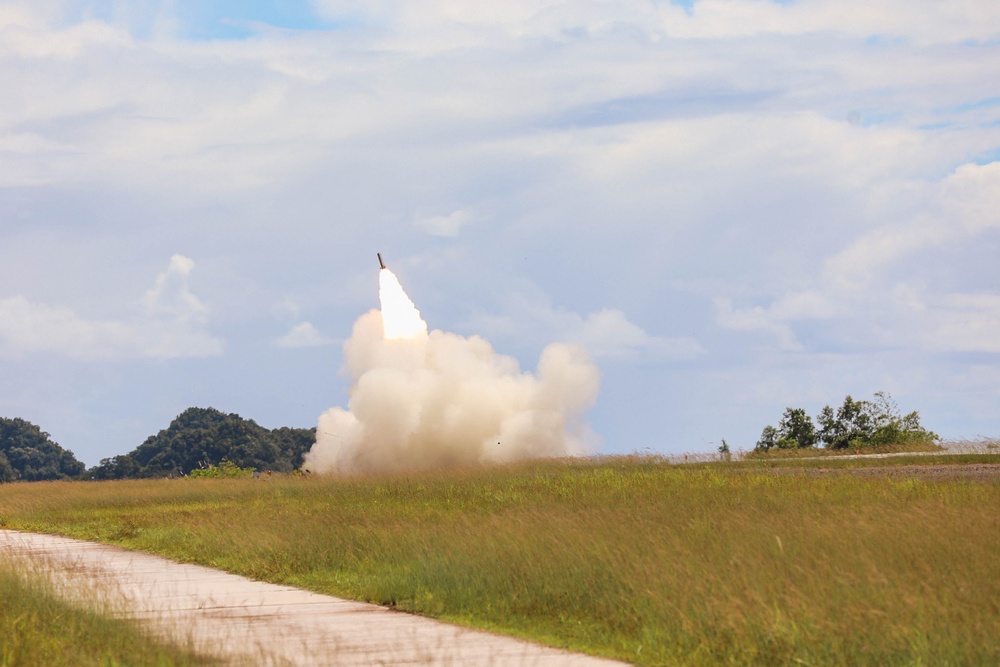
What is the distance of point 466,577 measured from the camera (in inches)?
641

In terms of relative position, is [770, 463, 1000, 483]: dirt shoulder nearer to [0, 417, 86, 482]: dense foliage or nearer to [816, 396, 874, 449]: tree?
[816, 396, 874, 449]: tree

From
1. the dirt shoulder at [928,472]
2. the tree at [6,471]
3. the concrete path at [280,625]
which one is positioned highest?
the tree at [6,471]

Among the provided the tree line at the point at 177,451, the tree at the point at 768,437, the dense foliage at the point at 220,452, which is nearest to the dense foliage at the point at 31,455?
the tree line at the point at 177,451

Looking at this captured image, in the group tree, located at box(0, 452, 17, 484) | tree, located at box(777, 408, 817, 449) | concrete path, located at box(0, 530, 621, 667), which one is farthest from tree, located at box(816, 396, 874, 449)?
tree, located at box(0, 452, 17, 484)

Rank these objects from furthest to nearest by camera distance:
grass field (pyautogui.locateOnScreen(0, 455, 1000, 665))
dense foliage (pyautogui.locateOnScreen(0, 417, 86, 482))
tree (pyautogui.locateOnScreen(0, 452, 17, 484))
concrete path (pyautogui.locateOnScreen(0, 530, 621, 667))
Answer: dense foliage (pyautogui.locateOnScreen(0, 417, 86, 482)) → tree (pyautogui.locateOnScreen(0, 452, 17, 484)) → concrete path (pyautogui.locateOnScreen(0, 530, 621, 667)) → grass field (pyautogui.locateOnScreen(0, 455, 1000, 665))

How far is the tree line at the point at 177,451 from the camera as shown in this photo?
101 metres

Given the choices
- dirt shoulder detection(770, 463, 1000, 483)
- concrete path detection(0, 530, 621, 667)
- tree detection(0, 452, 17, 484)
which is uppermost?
tree detection(0, 452, 17, 484)

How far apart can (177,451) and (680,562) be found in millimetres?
92965

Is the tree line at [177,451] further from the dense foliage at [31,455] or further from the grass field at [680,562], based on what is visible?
the grass field at [680,562]

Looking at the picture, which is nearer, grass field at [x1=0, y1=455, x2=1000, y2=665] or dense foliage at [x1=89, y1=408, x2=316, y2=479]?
grass field at [x1=0, y1=455, x2=1000, y2=665]

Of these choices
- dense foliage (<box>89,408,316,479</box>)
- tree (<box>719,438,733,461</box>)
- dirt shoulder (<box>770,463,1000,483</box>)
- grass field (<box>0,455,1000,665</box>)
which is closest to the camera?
grass field (<box>0,455,1000,665</box>)

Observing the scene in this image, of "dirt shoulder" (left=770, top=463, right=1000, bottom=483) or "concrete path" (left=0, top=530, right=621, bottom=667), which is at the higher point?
"dirt shoulder" (left=770, top=463, right=1000, bottom=483)

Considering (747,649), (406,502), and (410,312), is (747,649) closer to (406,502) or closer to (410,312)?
(406,502)

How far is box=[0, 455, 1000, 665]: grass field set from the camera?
37.3 ft
